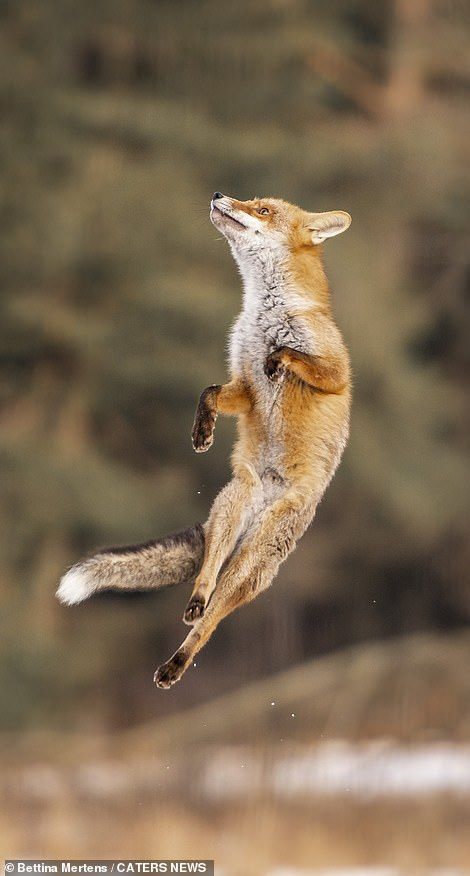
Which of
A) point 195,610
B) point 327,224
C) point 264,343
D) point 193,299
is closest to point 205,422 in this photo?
point 264,343

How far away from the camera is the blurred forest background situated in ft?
15.0

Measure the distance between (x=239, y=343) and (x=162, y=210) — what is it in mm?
1059

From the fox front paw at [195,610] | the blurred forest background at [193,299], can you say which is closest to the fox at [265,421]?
the fox front paw at [195,610]

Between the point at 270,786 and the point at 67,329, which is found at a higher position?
the point at 67,329

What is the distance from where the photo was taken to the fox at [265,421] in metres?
3.61

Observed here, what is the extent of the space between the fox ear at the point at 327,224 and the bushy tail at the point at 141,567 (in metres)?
0.96

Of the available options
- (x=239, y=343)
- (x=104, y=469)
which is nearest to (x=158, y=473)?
(x=104, y=469)

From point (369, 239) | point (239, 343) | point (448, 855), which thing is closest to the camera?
point (239, 343)

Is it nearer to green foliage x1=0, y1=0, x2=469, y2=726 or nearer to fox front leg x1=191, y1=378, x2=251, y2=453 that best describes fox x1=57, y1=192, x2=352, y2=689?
fox front leg x1=191, y1=378, x2=251, y2=453

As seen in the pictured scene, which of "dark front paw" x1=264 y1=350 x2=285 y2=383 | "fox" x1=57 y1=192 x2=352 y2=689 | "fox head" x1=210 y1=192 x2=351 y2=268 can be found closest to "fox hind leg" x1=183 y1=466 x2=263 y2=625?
"fox" x1=57 y1=192 x2=352 y2=689

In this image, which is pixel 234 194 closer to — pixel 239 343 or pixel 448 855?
Result: pixel 239 343

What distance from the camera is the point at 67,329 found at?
478cm

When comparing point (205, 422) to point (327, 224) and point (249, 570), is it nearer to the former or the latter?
point (249, 570)

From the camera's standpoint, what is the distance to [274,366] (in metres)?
3.63
